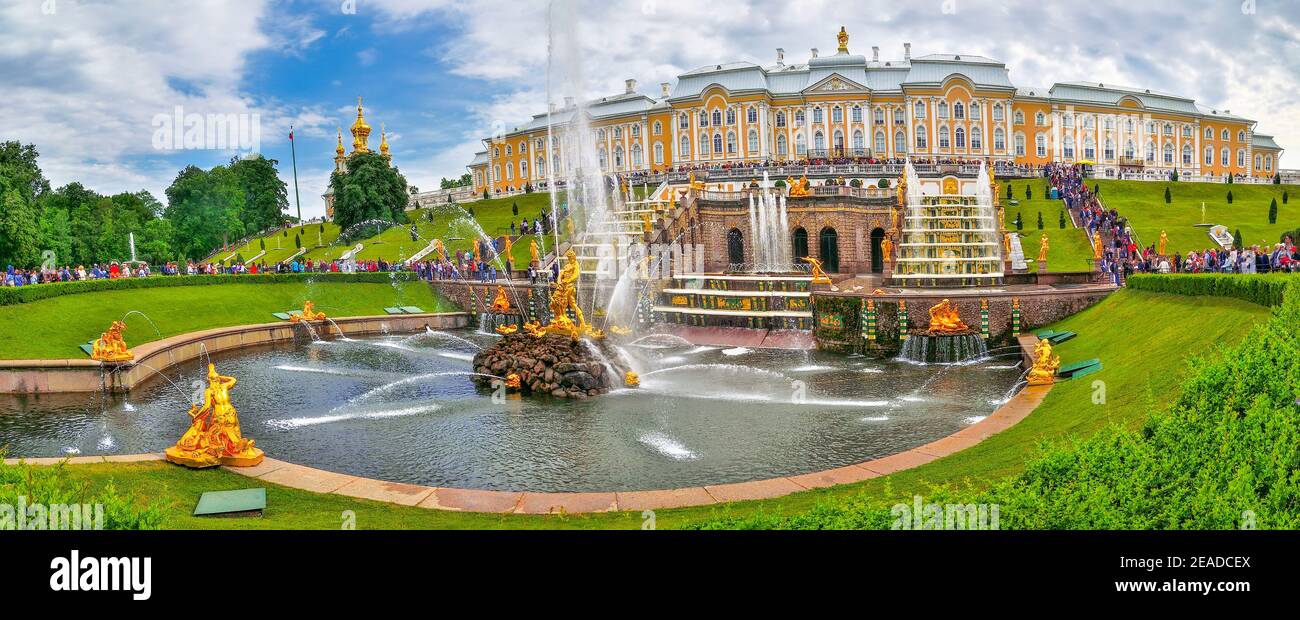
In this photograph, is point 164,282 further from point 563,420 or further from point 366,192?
point 366,192

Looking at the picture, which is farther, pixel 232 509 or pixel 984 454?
pixel 984 454

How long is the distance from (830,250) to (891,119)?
39.9m

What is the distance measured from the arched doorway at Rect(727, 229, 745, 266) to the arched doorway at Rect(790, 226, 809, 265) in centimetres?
305

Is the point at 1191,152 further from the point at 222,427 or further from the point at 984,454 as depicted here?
the point at 222,427

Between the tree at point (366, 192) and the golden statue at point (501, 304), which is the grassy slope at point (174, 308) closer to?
the golden statue at point (501, 304)

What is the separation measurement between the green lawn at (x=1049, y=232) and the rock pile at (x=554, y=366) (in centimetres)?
2589

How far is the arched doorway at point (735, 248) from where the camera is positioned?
151 ft

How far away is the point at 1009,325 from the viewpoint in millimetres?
27000

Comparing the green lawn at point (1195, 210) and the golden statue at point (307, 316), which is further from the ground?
the green lawn at point (1195, 210)

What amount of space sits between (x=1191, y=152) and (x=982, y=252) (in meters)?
71.7

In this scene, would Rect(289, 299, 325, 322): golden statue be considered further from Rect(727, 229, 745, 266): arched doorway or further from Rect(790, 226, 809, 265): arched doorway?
Rect(790, 226, 809, 265): arched doorway

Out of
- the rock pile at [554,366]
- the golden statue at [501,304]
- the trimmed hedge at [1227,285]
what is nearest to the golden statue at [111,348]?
the rock pile at [554,366]
